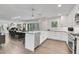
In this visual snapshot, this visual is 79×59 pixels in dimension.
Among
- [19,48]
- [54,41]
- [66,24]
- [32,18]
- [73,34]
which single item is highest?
[32,18]

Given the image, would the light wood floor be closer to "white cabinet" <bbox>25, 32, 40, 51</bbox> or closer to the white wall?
"white cabinet" <bbox>25, 32, 40, 51</bbox>

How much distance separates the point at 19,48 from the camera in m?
2.26

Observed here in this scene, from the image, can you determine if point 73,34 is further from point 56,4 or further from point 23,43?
point 23,43

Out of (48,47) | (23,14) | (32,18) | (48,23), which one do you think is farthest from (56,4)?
(48,47)

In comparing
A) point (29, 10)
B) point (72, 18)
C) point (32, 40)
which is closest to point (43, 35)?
point (32, 40)

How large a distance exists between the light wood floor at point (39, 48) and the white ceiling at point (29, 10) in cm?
56

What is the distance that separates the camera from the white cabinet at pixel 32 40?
7.57 ft

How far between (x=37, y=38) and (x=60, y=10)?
0.82 metres

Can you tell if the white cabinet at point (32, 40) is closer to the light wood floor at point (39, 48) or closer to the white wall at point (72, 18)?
the light wood floor at point (39, 48)

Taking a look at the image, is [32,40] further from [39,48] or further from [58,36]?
[58,36]

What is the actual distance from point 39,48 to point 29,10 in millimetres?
883

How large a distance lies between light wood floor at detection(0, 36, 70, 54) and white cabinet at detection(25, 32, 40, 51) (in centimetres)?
9

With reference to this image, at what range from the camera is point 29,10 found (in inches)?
88.5

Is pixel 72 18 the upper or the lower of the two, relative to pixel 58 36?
upper
